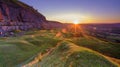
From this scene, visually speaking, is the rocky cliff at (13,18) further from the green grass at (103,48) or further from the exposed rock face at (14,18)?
the green grass at (103,48)

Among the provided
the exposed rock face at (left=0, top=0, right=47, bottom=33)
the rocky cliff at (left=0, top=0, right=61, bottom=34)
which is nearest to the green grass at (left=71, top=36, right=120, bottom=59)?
the rocky cliff at (left=0, top=0, right=61, bottom=34)

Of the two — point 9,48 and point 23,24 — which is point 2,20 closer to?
point 23,24

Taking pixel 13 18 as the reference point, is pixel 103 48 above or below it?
below

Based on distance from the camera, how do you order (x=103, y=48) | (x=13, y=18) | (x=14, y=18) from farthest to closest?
(x=14, y=18)
(x=13, y=18)
(x=103, y=48)

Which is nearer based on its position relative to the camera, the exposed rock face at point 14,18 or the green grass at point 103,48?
the green grass at point 103,48

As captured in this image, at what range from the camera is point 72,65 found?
44.7 ft

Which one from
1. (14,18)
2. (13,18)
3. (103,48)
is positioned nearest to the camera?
(103,48)

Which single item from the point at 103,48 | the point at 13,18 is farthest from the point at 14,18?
the point at 103,48

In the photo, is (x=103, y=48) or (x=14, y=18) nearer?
(x=103, y=48)

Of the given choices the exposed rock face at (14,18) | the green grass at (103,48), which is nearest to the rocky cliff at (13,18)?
the exposed rock face at (14,18)

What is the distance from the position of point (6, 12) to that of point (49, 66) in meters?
93.1

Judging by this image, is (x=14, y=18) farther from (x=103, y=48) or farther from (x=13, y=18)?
(x=103, y=48)

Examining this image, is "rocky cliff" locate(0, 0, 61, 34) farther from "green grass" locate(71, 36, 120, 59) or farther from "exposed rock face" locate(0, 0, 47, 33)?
"green grass" locate(71, 36, 120, 59)

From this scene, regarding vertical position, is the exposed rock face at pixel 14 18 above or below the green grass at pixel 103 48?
above
